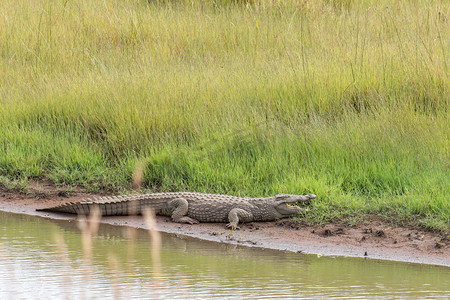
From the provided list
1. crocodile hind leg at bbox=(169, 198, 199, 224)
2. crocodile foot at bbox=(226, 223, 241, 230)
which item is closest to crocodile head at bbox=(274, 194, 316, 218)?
crocodile foot at bbox=(226, 223, 241, 230)

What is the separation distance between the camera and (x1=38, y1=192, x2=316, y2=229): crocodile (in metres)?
5.73

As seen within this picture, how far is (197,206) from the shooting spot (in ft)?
19.5

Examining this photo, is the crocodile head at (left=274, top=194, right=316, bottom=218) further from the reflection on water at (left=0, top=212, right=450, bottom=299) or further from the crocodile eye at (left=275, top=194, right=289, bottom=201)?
the reflection on water at (left=0, top=212, right=450, bottom=299)

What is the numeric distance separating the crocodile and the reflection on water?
502 mm

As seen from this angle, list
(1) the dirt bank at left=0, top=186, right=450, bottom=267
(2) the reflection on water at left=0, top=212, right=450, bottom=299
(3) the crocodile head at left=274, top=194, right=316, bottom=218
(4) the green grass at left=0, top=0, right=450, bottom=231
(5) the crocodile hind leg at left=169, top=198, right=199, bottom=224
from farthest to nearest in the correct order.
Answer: (4) the green grass at left=0, top=0, right=450, bottom=231
(5) the crocodile hind leg at left=169, top=198, right=199, bottom=224
(3) the crocodile head at left=274, top=194, right=316, bottom=218
(1) the dirt bank at left=0, top=186, right=450, bottom=267
(2) the reflection on water at left=0, top=212, right=450, bottom=299

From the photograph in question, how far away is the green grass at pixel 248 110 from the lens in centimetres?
610

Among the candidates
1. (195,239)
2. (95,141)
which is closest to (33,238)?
(195,239)

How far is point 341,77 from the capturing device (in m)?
7.54

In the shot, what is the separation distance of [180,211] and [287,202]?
39.2 inches

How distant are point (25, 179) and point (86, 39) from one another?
3711mm

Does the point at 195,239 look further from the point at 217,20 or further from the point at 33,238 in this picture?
the point at 217,20

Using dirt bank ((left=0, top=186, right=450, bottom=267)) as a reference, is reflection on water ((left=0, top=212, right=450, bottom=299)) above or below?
above

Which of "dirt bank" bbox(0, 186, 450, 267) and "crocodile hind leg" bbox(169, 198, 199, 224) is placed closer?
"dirt bank" bbox(0, 186, 450, 267)

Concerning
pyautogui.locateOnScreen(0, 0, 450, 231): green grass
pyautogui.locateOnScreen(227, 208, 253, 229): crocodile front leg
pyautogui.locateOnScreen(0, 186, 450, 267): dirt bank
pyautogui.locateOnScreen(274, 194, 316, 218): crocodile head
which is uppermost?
pyautogui.locateOnScreen(0, 0, 450, 231): green grass
